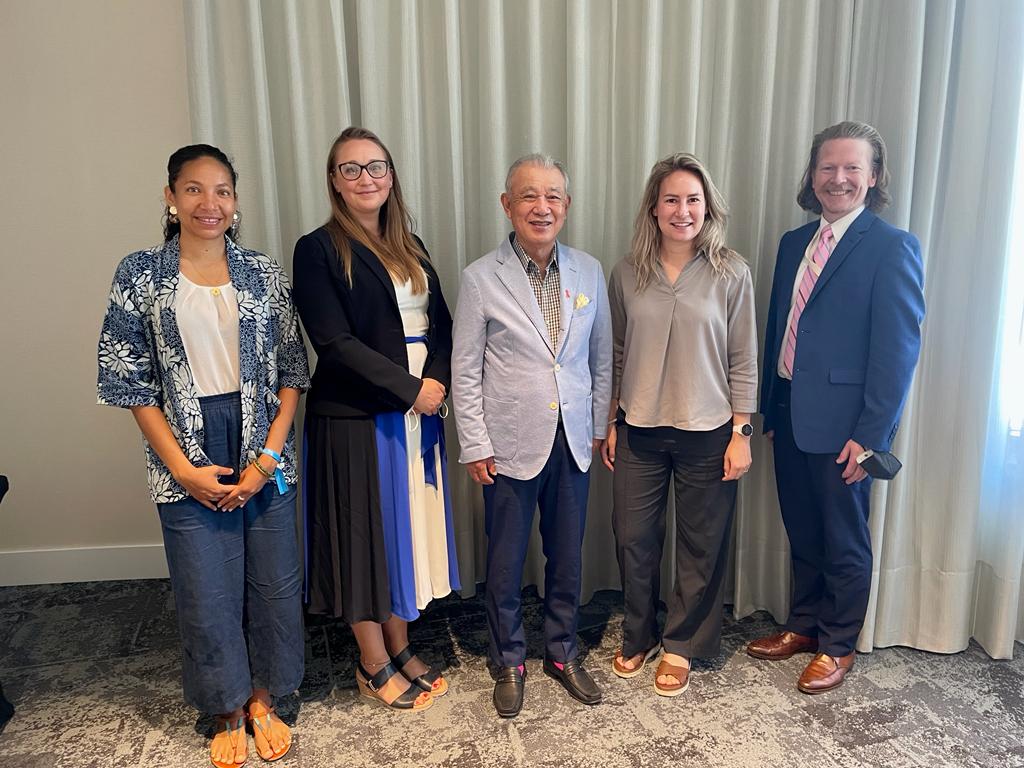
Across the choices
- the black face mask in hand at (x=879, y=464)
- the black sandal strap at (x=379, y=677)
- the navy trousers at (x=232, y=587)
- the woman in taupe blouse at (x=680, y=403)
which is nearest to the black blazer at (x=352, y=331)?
the navy trousers at (x=232, y=587)

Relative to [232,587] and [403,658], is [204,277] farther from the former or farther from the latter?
[403,658]

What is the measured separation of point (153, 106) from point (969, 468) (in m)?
3.10

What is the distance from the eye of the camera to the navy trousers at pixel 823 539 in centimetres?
217

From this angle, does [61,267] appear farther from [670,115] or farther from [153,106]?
[670,115]

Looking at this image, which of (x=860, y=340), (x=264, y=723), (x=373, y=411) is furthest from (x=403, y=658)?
(x=860, y=340)

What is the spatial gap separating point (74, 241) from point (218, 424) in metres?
1.43

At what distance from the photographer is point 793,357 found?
2189 millimetres

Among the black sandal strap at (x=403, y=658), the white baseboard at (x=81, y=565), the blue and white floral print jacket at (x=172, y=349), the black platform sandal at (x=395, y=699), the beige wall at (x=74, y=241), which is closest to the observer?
the blue and white floral print jacket at (x=172, y=349)

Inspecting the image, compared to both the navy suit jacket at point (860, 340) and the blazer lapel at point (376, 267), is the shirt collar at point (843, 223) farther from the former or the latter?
the blazer lapel at point (376, 267)

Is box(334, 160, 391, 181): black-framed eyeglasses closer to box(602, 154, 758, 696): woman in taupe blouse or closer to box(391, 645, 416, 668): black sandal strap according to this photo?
box(602, 154, 758, 696): woman in taupe blouse

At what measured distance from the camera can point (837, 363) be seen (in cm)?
208

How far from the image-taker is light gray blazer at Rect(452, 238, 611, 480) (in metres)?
1.97

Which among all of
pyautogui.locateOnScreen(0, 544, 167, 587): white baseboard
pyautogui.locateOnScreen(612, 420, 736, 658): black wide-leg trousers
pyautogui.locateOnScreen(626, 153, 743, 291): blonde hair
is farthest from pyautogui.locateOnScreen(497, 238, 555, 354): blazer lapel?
pyautogui.locateOnScreen(0, 544, 167, 587): white baseboard

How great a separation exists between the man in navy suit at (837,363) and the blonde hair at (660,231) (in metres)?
0.29
